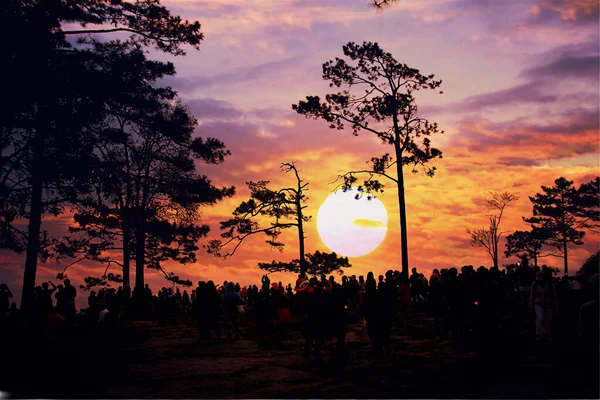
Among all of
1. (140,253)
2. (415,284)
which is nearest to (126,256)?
(140,253)

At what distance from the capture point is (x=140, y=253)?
36219 millimetres

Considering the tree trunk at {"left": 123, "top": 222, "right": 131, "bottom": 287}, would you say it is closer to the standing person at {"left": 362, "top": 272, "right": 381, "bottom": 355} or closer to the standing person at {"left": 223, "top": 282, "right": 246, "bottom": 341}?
the standing person at {"left": 223, "top": 282, "right": 246, "bottom": 341}

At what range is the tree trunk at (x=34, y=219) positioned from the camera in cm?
2441

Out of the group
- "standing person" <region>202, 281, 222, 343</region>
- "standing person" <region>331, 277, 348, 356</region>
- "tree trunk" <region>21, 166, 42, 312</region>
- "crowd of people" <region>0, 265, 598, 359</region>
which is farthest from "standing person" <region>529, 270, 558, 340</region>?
"tree trunk" <region>21, 166, 42, 312</region>

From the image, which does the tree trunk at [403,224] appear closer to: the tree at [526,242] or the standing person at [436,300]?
the standing person at [436,300]

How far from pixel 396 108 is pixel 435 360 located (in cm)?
1967

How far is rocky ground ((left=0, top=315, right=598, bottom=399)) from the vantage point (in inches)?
454

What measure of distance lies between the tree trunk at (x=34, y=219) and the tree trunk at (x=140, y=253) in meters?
9.28

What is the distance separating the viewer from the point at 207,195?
123ft

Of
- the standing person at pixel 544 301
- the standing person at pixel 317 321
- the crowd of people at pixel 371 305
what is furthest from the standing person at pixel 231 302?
the standing person at pixel 544 301

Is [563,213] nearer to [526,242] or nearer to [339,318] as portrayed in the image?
[526,242]

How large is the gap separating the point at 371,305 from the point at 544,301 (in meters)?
4.60

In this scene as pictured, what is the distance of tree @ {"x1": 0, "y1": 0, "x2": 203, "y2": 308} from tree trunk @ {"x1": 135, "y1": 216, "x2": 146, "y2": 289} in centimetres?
932

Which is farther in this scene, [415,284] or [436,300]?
[415,284]
